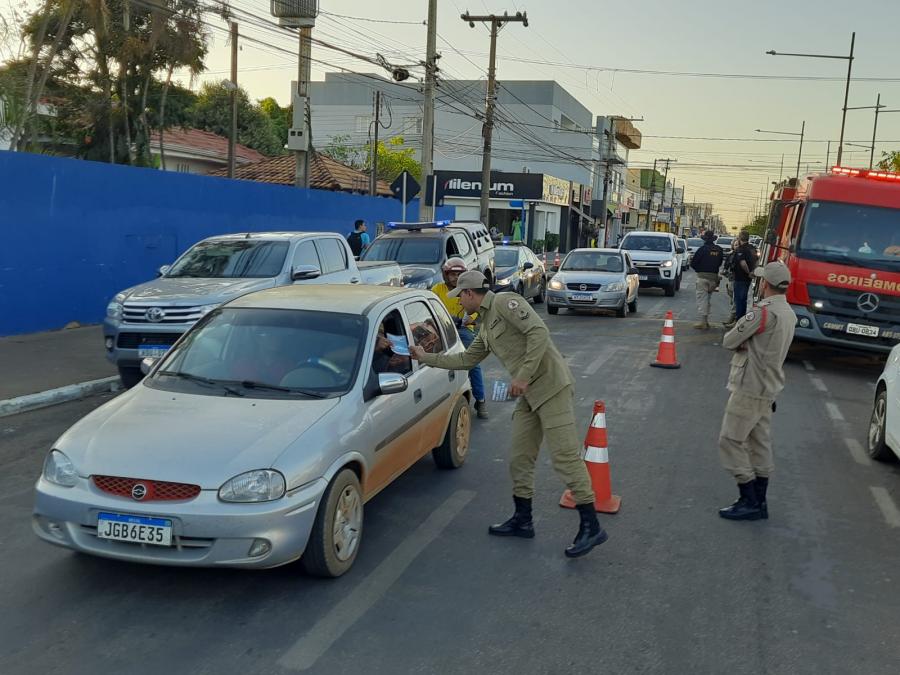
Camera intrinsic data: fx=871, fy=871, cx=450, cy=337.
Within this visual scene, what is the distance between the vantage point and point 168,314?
9906 millimetres

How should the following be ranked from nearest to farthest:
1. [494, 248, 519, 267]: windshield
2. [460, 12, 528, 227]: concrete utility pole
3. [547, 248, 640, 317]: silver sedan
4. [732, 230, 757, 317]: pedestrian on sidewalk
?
[732, 230, 757, 317]: pedestrian on sidewalk
[547, 248, 640, 317]: silver sedan
[494, 248, 519, 267]: windshield
[460, 12, 528, 227]: concrete utility pole

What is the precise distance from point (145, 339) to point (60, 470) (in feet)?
17.9

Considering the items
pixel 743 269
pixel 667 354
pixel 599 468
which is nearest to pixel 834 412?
pixel 667 354

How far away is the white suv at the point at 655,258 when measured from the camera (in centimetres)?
2584

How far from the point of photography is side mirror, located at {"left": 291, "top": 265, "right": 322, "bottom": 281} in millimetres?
11156

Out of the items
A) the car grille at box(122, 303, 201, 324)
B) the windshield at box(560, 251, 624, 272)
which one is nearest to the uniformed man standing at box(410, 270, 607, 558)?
the car grille at box(122, 303, 201, 324)

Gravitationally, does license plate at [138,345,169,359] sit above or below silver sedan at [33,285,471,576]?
below

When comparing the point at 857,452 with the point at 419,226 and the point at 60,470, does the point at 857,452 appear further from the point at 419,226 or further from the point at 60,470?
the point at 419,226

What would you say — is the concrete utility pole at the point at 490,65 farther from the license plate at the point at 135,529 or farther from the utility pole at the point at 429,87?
the license plate at the point at 135,529

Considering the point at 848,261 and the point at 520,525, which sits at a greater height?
the point at 848,261

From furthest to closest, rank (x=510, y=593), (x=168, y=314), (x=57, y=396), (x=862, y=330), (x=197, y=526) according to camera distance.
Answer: (x=862, y=330)
(x=168, y=314)
(x=57, y=396)
(x=510, y=593)
(x=197, y=526)

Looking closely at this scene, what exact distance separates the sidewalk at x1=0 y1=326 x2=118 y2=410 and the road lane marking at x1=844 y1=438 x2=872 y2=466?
26.9ft

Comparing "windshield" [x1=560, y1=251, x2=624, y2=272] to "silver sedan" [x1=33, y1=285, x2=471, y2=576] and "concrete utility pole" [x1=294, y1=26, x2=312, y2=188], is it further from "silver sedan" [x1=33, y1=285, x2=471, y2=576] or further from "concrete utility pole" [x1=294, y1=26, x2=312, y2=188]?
"silver sedan" [x1=33, y1=285, x2=471, y2=576]

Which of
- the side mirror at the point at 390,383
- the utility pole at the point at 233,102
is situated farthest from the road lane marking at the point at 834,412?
the utility pole at the point at 233,102
